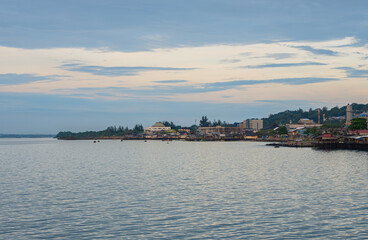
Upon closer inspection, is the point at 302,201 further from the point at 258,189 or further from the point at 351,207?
the point at 258,189

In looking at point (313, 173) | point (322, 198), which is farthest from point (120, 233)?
point (313, 173)

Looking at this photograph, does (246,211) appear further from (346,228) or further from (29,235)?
(29,235)

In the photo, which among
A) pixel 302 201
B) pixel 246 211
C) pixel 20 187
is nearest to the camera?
pixel 246 211

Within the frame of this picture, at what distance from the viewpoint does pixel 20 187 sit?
4497 cm

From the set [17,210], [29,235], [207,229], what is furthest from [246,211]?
[17,210]

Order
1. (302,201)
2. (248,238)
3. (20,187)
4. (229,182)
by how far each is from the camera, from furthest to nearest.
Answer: (229,182) → (20,187) → (302,201) → (248,238)

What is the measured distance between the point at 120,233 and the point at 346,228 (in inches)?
537

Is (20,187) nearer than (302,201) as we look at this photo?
No

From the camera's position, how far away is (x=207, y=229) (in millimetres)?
25516

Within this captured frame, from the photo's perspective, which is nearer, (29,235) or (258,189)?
(29,235)

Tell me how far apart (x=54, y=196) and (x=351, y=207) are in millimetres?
25361

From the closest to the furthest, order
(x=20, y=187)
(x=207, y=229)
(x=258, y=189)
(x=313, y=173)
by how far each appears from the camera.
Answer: (x=207, y=229) → (x=258, y=189) → (x=20, y=187) → (x=313, y=173)

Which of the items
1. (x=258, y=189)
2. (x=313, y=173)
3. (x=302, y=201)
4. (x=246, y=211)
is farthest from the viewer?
(x=313, y=173)

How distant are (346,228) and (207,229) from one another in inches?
333
